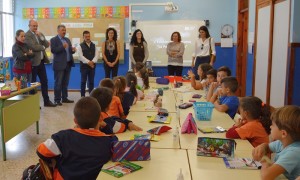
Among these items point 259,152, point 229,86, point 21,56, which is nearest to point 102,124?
point 259,152

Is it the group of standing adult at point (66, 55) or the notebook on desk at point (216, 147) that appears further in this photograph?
the group of standing adult at point (66, 55)

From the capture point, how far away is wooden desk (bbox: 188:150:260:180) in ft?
5.93

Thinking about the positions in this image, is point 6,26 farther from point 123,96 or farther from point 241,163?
point 241,163

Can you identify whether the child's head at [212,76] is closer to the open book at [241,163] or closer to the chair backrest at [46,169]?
the open book at [241,163]

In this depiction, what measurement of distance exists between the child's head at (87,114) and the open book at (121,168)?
0.31m

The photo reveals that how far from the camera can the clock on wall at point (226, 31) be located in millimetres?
8547

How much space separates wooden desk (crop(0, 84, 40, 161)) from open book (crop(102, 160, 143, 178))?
7.65ft

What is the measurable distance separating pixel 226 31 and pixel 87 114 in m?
7.06

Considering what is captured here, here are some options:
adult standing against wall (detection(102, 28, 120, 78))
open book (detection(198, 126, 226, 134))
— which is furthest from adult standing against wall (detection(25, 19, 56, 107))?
open book (detection(198, 126, 226, 134))

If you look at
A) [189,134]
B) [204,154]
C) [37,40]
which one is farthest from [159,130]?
[37,40]

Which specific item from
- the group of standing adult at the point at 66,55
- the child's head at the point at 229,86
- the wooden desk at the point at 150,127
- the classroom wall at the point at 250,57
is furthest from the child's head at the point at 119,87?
the classroom wall at the point at 250,57

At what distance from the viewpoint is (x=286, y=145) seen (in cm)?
191

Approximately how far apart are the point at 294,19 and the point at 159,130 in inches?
142

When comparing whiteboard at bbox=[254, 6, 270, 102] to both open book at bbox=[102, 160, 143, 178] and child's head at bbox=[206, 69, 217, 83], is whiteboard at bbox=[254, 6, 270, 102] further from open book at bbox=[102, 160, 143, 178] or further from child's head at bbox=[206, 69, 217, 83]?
open book at bbox=[102, 160, 143, 178]
